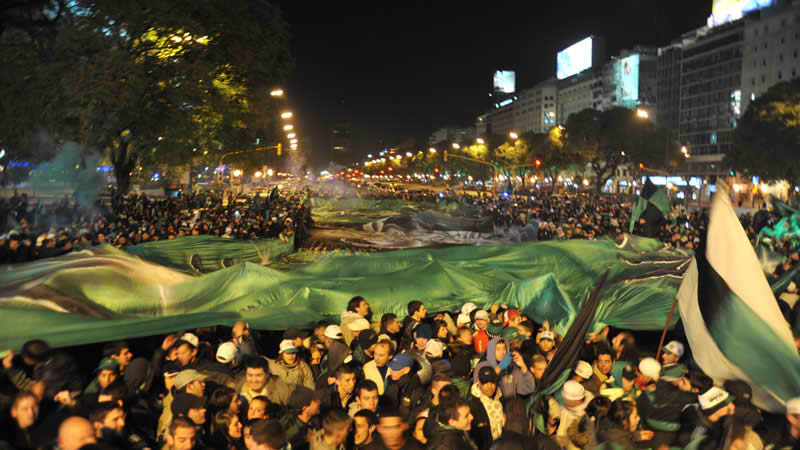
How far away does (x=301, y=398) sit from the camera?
6.23 metres

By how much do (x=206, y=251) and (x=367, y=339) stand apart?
10.8 metres

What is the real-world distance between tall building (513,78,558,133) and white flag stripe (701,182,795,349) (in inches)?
6741

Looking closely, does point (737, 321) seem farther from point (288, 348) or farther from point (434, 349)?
point (288, 348)

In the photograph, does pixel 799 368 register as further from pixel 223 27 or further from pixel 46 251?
pixel 223 27

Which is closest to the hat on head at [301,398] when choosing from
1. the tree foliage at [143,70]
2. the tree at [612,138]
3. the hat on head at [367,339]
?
the hat on head at [367,339]

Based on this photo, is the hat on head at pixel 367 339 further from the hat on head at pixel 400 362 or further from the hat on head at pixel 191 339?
the hat on head at pixel 191 339

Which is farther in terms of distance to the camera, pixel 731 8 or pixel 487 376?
pixel 731 8

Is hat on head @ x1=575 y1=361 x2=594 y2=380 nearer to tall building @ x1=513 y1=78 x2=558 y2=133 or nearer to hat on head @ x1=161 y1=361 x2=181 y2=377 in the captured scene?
hat on head @ x1=161 y1=361 x2=181 y2=377

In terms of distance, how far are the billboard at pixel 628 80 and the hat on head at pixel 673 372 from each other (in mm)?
136923

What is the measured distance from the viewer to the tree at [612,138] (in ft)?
232

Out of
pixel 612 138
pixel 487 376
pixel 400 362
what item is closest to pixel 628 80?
pixel 612 138

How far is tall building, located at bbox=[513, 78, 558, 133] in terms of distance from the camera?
178250mm

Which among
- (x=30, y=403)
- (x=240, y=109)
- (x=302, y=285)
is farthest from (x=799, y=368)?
(x=240, y=109)

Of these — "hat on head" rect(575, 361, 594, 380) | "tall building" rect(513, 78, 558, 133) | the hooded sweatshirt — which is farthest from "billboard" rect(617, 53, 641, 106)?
the hooded sweatshirt
